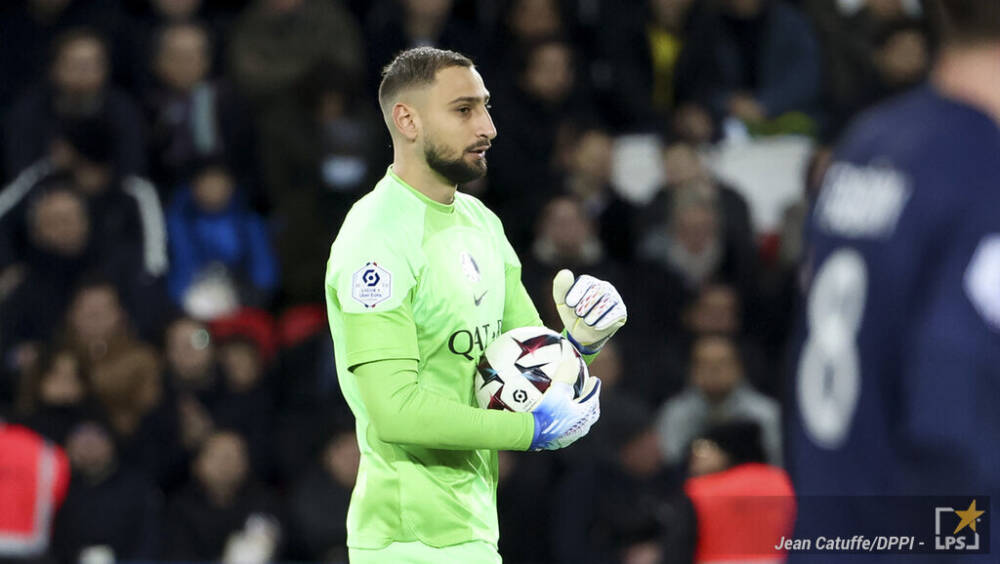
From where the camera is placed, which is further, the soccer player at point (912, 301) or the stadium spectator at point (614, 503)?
the stadium spectator at point (614, 503)

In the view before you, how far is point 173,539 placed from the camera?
870 centimetres

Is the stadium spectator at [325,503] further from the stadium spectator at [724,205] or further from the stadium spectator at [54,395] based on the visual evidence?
the stadium spectator at [724,205]

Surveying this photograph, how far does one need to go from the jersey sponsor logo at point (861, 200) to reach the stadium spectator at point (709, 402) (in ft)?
20.7

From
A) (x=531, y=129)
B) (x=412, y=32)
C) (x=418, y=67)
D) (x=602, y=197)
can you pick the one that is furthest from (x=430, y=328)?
(x=412, y=32)

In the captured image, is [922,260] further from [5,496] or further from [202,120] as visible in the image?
[202,120]

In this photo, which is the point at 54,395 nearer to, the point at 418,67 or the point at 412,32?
the point at 412,32

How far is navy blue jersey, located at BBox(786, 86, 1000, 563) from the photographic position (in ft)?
8.01

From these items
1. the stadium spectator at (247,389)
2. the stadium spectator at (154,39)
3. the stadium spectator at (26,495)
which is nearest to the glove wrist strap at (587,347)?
the stadium spectator at (26,495)

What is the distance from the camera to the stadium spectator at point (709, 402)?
904 centimetres

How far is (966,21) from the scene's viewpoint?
101 inches

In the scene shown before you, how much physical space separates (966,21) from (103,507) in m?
7.00

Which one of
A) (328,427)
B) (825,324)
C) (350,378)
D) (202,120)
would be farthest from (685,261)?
(825,324)

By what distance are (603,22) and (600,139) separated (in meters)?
1.41

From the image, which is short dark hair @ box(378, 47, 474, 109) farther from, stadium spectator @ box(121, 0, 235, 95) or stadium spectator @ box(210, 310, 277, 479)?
stadium spectator @ box(121, 0, 235, 95)
